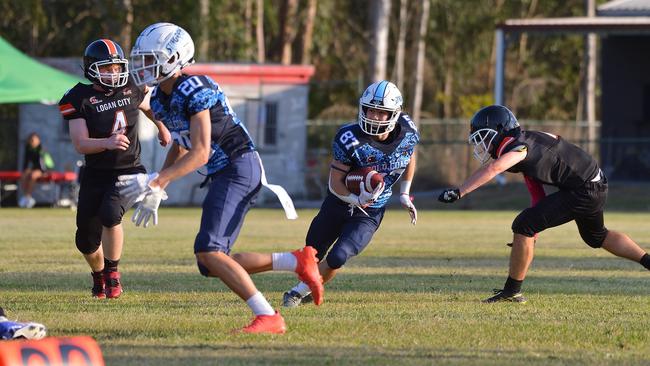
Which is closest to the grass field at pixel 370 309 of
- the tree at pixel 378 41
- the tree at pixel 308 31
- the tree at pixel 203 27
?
the tree at pixel 378 41

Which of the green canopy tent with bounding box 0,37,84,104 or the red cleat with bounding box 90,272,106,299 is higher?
the green canopy tent with bounding box 0,37,84,104

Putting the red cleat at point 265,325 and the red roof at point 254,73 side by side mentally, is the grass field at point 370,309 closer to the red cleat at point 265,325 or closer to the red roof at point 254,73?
the red cleat at point 265,325

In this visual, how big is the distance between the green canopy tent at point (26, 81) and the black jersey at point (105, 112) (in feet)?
42.3

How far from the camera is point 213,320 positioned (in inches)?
328

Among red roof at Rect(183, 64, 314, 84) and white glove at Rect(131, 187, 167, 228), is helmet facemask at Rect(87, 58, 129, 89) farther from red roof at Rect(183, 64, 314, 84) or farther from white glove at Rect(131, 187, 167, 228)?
red roof at Rect(183, 64, 314, 84)

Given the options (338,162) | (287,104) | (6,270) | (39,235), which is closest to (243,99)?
(287,104)

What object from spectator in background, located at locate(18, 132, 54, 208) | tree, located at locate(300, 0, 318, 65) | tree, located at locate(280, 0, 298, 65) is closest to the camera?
spectator in background, located at locate(18, 132, 54, 208)

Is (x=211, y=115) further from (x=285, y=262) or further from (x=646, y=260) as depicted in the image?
(x=646, y=260)

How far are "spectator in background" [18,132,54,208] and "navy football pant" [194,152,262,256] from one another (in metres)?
19.1

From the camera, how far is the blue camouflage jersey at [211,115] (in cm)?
752

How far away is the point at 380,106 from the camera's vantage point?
8.80m

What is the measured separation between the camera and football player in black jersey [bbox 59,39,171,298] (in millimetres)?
9445

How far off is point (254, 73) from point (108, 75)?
64.4 feet

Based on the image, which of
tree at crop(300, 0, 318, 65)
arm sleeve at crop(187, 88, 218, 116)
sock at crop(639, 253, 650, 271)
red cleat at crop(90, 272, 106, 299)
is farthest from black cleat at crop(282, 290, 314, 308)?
tree at crop(300, 0, 318, 65)
